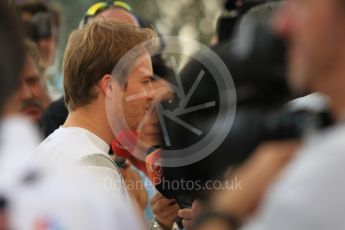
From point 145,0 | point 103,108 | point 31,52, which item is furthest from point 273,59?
point 145,0

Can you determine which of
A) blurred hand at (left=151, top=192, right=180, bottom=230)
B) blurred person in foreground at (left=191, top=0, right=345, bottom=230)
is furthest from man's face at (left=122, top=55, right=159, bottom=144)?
blurred person in foreground at (left=191, top=0, right=345, bottom=230)

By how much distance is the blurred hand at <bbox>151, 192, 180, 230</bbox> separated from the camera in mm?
5246

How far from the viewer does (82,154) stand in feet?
13.9

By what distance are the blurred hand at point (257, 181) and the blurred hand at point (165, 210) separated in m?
2.97

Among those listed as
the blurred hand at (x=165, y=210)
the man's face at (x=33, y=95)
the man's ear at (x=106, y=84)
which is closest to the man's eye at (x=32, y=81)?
the man's face at (x=33, y=95)

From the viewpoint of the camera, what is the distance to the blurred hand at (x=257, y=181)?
226 centimetres

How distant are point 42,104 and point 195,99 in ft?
10.4

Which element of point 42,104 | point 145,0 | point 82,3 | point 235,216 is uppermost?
point 235,216

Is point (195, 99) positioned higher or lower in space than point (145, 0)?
higher

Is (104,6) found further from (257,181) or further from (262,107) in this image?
(257,181)

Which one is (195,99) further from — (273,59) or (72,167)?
(72,167)

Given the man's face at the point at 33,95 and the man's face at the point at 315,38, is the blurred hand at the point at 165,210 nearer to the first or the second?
the man's face at the point at 33,95

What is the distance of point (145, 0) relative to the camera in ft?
67.2

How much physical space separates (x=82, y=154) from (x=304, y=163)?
7.09ft
